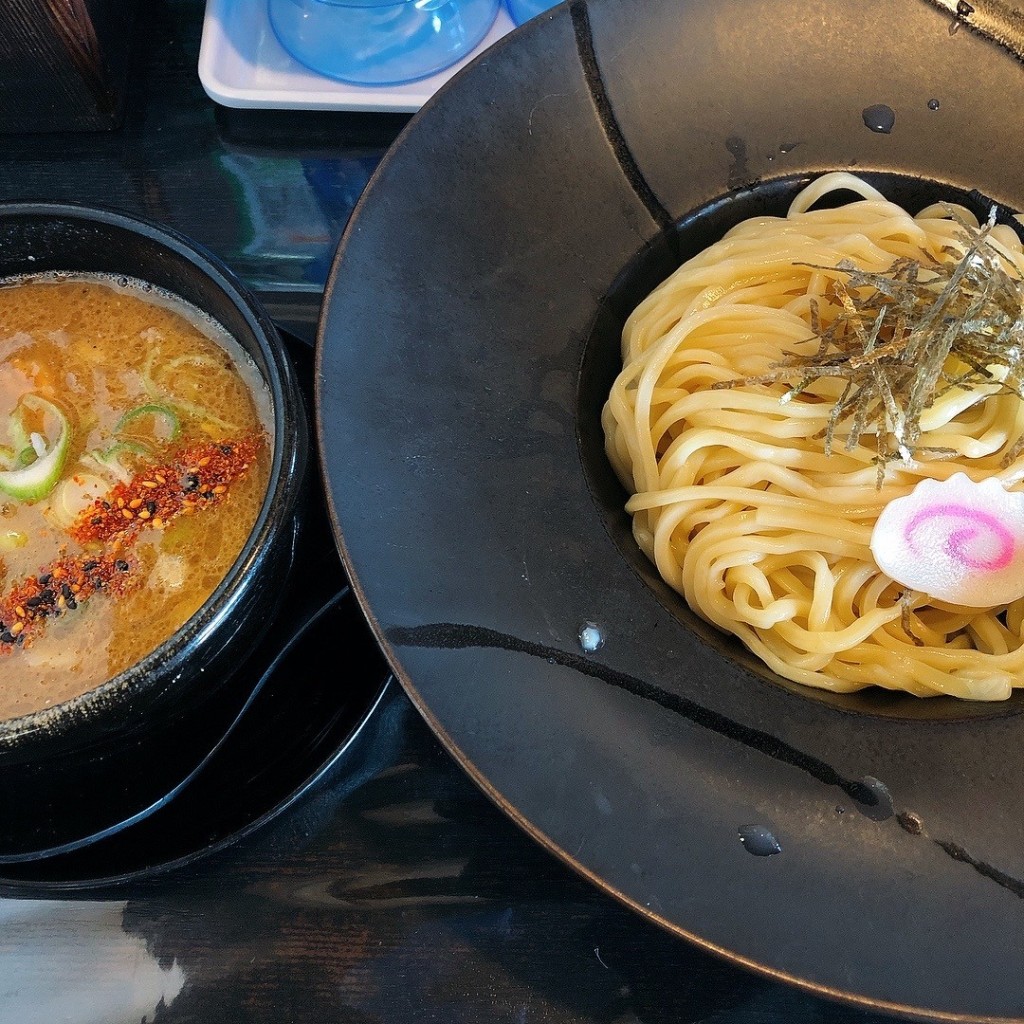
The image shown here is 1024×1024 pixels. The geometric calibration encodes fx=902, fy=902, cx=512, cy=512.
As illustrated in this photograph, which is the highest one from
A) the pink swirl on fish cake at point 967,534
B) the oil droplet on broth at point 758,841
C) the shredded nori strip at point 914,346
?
the shredded nori strip at point 914,346

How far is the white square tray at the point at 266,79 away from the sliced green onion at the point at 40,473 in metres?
1.28

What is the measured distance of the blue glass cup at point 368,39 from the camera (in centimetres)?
246

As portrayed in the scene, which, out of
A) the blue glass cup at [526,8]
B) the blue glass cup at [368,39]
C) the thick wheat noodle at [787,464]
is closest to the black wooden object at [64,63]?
the blue glass cup at [368,39]

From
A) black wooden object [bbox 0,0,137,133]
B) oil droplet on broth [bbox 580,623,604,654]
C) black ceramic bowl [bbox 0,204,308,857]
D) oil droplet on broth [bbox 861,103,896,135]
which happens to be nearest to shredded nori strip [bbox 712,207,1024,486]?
oil droplet on broth [bbox 861,103,896,135]

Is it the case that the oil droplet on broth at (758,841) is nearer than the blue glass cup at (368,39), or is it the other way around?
the oil droplet on broth at (758,841)

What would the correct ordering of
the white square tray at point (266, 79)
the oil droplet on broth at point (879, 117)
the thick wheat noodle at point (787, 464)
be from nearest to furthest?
the thick wheat noodle at point (787, 464)
the oil droplet on broth at point (879, 117)
the white square tray at point (266, 79)

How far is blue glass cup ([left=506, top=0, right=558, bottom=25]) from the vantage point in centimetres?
251

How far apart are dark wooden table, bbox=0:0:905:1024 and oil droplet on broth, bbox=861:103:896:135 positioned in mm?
1559

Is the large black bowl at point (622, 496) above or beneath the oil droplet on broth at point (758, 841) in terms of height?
above

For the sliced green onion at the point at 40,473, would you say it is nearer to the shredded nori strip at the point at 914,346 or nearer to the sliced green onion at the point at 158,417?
the sliced green onion at the point at 158,417

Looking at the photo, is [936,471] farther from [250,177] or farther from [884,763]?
[250,177]

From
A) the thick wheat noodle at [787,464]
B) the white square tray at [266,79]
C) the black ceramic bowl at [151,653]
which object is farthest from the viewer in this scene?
the white square tray at [266,79]

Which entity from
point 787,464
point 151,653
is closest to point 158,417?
point 151,653

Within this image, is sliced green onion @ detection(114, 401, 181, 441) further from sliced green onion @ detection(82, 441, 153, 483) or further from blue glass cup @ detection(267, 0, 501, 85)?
blue glass cup @ detection(267, 0, 501, 85)
